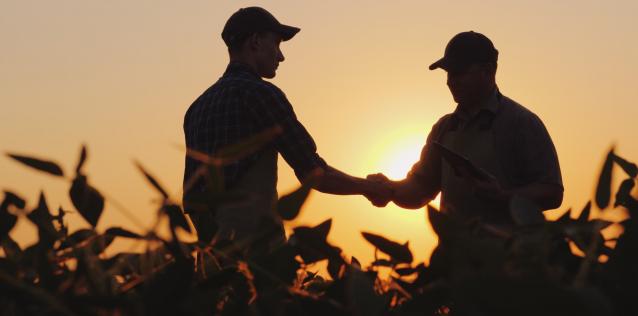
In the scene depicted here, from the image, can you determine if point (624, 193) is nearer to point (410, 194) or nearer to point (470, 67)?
point (470, 67)

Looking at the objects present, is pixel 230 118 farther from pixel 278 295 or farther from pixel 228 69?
pixel 278 295

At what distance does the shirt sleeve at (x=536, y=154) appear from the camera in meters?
5.44

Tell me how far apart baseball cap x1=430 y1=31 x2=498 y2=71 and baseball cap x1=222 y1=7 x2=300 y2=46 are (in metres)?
1.22

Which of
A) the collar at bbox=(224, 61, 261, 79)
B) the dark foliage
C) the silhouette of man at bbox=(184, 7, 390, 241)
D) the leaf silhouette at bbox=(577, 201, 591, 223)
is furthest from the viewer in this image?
the collar at bbox=(224, 61, 261, 79)

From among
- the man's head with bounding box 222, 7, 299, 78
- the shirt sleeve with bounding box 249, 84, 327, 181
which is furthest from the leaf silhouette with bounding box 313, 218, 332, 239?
the man's head with bounding box 222, 7, 299, 78

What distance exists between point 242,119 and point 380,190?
4.69 feet

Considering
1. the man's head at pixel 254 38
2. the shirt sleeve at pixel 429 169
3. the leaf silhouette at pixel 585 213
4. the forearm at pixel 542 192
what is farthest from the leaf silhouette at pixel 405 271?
the shirt sleeve at pixel 429 169

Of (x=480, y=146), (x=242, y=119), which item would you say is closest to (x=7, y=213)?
(x=242, y=119)

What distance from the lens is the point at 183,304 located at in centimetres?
89

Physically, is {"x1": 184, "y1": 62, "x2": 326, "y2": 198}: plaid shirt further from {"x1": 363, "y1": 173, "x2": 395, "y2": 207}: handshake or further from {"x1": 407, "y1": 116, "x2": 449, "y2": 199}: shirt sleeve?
{"x1": 407, "y1": 116, "x2": 449, "y2": 199}: shirt sleeve

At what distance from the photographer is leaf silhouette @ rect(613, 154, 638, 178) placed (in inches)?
50.1

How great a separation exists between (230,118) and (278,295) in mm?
4405

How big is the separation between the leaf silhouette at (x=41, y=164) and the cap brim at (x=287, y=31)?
5.14 m

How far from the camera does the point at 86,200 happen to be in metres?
1.04
